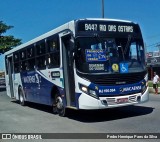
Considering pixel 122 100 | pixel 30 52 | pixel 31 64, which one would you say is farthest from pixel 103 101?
pixel 30 52

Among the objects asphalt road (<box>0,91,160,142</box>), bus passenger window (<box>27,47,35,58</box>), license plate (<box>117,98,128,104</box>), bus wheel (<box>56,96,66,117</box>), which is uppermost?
bus passenger window (<box>27,47,35,58</box>)

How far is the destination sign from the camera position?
1138 centimetres

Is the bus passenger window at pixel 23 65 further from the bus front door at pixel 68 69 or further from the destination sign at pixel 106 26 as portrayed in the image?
the destination sign at pixel 106 26

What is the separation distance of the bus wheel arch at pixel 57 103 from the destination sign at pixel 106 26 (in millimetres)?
2724

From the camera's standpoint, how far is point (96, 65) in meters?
11.1

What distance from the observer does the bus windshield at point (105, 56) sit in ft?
36.3

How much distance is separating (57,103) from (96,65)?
2669mm

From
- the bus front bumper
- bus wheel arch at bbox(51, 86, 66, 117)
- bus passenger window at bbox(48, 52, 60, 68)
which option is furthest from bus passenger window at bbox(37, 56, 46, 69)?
the bus front bumper

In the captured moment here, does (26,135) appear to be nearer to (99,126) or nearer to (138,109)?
(99,126)

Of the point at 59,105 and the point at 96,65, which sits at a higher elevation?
the point at 96,65

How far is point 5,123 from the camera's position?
12227 millimetres

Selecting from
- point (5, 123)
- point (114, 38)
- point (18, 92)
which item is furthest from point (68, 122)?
point (18, 92)

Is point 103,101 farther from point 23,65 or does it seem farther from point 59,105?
point 23,65

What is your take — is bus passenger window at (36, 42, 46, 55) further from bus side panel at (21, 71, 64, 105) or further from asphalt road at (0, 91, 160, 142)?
asphalt road at (0, 91, 160, 142)
